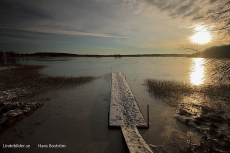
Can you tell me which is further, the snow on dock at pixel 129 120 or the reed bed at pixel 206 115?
the reed bed at pixel 206 115

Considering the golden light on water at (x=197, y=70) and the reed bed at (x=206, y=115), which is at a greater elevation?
the golden light on water at (x=197, y=70)

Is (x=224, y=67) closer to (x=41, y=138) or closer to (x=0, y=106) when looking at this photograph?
(x=41, y=138)

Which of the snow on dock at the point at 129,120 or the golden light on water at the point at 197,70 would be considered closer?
the snow on dock at the point at 129,120

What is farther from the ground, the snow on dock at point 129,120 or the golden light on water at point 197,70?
the golden light on water at point 197,70

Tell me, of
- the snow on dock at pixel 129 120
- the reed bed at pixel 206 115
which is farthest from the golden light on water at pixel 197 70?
the snow on dock at pixel 129 120

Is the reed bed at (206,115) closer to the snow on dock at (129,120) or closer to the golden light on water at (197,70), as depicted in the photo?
the snow on dock at (129,120)

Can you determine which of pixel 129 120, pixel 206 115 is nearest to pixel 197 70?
pixel 206 115

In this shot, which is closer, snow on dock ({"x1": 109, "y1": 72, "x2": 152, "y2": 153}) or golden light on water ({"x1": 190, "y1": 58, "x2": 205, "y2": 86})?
snow on dock ({"x1": 109, "y1": 72, "x2": 152, "y2": 153})

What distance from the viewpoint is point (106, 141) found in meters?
7.97

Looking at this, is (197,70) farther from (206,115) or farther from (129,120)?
(129,120)

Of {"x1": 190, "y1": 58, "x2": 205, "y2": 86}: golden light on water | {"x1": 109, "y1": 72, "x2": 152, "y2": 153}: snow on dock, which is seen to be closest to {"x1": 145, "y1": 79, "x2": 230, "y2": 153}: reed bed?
{"x1": 109, "y1": 72, "x2": 152, "y2": 153}: snow on dock

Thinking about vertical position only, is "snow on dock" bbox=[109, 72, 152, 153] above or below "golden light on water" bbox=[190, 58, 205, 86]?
below

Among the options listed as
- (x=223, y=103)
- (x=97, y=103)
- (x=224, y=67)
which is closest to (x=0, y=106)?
(x=97, y=103)

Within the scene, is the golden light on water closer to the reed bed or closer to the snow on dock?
the reed bed
